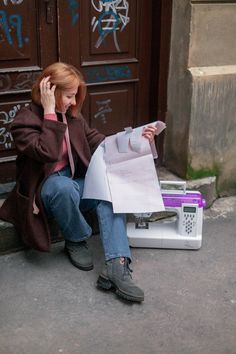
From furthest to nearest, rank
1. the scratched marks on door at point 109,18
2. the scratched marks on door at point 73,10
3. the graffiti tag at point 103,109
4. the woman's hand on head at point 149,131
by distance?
1. the graffiti tag at point 103,109
2. the scratched marks on door at point 109,18
3. the scratched marks on door at point 73,10
4. the woman's hand on head at point 149,131

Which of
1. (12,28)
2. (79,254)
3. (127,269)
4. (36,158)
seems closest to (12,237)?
(79,254)

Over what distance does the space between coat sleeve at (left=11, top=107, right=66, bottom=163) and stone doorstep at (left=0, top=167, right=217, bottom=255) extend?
0.60 meters

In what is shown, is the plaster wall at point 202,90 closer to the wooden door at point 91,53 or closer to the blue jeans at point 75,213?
the wooden door at point 91,53

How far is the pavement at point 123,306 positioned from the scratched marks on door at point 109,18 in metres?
1.43

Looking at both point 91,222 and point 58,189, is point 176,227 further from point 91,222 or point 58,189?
point 58,189

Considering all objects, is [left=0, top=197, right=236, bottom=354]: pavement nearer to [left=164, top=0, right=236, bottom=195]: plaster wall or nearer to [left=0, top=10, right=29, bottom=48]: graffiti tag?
[left=164, top=0, right=236, bottom=195]: plaster wall

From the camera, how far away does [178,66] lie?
3760 millimetres

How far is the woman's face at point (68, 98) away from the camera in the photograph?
284cm

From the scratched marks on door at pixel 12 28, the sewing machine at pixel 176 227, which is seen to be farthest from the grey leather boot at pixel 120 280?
the scratched marks on door at pixel 12 28

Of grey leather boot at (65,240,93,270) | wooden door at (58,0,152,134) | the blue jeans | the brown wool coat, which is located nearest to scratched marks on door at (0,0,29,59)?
wooden door at (58,0,152,134)

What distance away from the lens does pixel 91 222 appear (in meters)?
3.42

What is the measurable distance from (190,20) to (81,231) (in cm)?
166

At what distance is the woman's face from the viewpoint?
284cm

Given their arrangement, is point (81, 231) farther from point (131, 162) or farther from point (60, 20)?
point (60, 20)
